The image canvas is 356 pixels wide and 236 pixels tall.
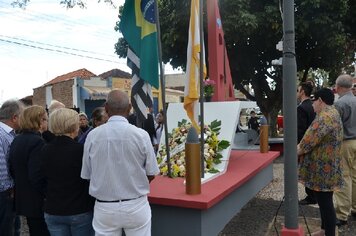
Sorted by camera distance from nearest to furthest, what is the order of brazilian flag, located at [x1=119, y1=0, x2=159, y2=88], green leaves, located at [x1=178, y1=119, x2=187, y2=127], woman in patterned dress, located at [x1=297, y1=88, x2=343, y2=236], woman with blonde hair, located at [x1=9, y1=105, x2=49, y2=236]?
1. woman with blonde hair, located at [x1=9, y1=105, x2=49, y2=236]
2. woman in patterned dress, located at [x1=297, y1=88, x2=343, y2=236]
3. brazilian flag, located at [x1=119, y1=0, x2=159, y2=88]
4. green leaves, located at [x1=178, y1=119, x2=187, y2=127]

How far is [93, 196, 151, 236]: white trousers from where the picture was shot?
291 cm

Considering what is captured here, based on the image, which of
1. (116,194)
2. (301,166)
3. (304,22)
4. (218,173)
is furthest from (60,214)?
(304,22)

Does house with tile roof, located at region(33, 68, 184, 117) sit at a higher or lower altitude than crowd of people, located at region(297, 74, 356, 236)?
higher

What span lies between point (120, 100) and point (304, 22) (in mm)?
10806

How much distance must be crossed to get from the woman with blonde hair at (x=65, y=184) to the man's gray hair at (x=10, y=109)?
1.15 m

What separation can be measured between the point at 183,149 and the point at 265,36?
30.2ft

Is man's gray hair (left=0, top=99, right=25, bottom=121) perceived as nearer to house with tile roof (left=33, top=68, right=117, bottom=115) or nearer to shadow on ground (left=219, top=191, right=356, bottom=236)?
shadow on ground (left=219, top=191, right=356, bottom=236)

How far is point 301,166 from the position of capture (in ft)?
15.1

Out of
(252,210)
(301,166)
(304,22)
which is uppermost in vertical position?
(304,22)

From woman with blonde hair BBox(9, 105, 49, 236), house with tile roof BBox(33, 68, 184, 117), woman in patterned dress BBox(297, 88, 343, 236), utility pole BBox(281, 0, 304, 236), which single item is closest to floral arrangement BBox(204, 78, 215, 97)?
woman in patterned dress BBox(297, 88, 343, 236)

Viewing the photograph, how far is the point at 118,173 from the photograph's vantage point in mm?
2930

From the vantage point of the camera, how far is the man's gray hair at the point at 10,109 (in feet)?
13.4

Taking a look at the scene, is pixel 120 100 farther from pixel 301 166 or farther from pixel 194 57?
pixel 301 166

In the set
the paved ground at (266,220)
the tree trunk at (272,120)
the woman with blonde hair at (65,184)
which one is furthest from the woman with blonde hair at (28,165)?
the tree trunk at (272,120)
